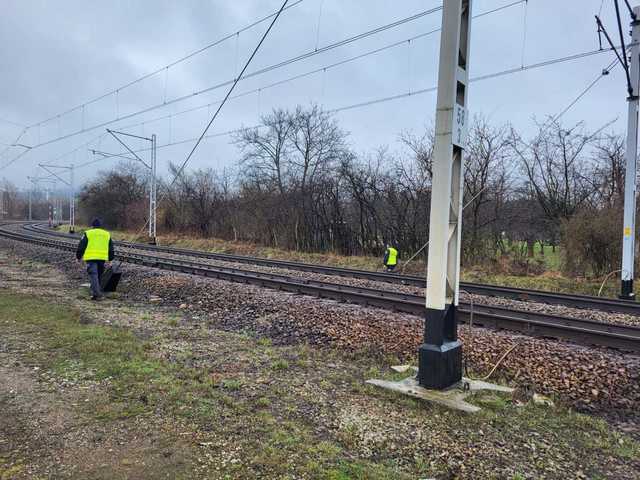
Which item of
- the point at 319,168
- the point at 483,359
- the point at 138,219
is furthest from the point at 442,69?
the point at 138,219

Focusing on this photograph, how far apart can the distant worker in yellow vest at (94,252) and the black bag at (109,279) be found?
1.43 ft

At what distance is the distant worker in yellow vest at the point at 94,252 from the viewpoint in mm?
11721

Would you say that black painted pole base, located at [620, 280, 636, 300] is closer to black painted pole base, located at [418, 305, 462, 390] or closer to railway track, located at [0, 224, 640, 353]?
railway track, located at [0, 224, 640, 353]

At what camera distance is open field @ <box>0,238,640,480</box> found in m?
3.77

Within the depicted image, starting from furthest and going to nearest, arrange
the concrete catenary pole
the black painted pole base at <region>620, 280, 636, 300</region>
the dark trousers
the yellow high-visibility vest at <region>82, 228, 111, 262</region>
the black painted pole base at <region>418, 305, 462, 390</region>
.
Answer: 1. the concrete catenary pole
2. the black painted pole base at <region>620, 280, 636, 300</region>
3. the yellow high-visibility vest at <region>82, 228, 111, 262</region>
4. the dark trousers
5. the black painted pole base at <region>418, 305, 462, 390</region>

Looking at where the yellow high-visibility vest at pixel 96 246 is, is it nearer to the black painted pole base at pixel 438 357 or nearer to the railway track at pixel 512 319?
the railway track at pixel 512 319

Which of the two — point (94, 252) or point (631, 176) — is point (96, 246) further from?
point (631, 176)

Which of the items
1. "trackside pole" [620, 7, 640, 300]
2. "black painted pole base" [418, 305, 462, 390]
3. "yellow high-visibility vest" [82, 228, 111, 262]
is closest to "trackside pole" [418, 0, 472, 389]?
"black painted pole base" [418, 305, 462, 390]

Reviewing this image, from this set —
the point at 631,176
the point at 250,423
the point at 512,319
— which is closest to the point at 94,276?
the point at 250,423

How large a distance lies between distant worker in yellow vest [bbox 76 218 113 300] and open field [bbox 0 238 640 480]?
14.3 feet

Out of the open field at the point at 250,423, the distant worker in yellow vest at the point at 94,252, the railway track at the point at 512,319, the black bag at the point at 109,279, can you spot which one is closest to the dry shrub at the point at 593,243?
the railway track at the point at 512,319

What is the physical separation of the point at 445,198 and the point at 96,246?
9.57 meters

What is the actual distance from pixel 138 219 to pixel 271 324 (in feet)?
149

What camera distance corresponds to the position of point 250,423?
4535mm
